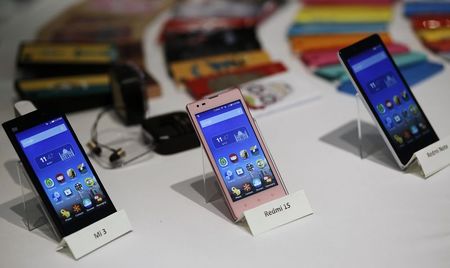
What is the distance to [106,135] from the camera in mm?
1616

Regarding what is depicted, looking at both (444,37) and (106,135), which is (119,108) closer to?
(106,135)

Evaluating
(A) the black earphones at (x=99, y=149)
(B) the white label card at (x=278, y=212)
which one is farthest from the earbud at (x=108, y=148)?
(B) the white label card at (x=278, y=212)

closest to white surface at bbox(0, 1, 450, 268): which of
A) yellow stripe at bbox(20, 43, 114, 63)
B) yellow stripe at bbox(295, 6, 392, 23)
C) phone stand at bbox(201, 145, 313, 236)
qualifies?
phone stand at bbox(201, 145, 313, 236)

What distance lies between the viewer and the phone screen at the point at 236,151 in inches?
47.6

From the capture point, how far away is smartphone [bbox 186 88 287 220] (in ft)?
3.94

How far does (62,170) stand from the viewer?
119 cm

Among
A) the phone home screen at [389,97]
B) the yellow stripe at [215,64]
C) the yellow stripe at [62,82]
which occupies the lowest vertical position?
the phone home screen at [389,97]

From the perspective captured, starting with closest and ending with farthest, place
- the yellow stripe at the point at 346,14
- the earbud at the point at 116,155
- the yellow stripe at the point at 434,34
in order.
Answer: the earbud at the point at 116,155, the yellow stripe at the point at 434,34, the yellow stripe at the point at 346,14

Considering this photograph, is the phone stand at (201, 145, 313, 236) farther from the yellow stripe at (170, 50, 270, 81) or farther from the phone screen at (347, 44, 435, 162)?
the yellow stripe at (170, 50, 270, 81)

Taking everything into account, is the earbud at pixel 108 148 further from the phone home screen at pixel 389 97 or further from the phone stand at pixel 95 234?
the phone home screen at pixel 389 97

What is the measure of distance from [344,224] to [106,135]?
71 cm

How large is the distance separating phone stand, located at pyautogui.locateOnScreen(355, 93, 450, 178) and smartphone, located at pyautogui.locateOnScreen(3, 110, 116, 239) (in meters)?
0.60

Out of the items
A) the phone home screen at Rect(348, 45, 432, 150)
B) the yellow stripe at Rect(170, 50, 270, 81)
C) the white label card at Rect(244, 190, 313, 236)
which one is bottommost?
the white label card at Rect(244, 190, 313, 236)

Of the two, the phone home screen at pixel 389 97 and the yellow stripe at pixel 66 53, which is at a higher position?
the yellow stripe at pixel 66 53
